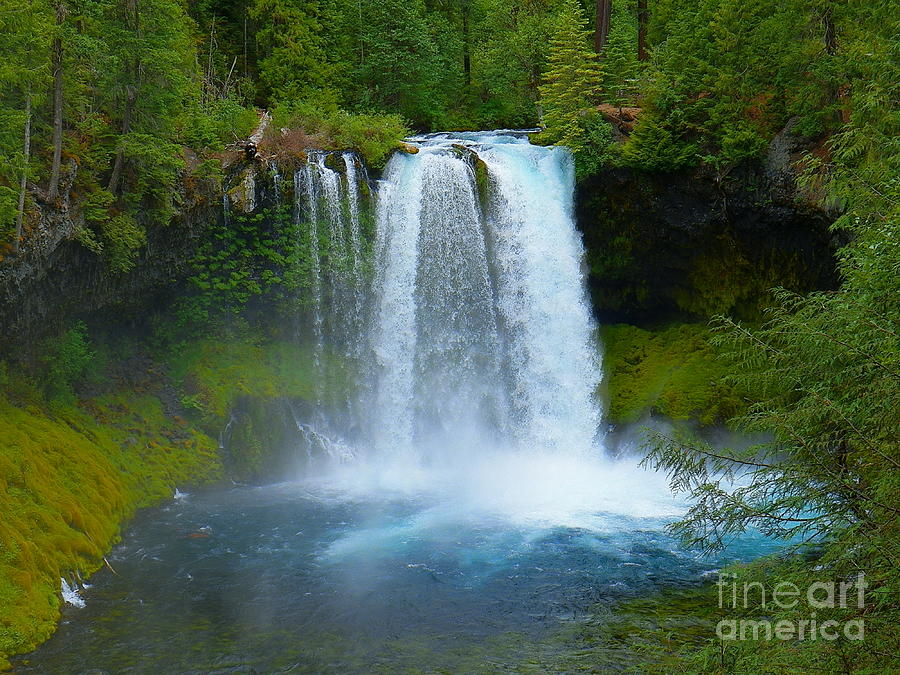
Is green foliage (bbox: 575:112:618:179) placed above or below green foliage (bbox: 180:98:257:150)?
below

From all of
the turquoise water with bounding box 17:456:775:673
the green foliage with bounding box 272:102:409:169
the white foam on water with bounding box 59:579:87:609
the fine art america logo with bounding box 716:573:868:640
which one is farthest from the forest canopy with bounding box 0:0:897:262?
the fine art america logo with bounding box 716:573:868:640

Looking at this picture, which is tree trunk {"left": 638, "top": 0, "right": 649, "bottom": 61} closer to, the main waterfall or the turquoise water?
the main waterfall

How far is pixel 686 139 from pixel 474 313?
22.0 ft

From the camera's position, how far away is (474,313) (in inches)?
730

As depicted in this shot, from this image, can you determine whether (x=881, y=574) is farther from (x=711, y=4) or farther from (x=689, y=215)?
(x=711, y=4)

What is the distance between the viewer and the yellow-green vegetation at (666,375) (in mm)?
17828

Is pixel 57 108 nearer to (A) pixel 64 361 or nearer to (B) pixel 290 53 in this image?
(A) pixel 64 361

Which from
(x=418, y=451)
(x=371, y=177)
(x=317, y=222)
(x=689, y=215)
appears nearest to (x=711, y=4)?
(x=689, y=215)

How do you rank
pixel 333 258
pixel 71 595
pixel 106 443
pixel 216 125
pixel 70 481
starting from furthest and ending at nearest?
pixel 333 258 → pixel 216 125 → pixel 106 443 → pixel 70 481 → pixel 71 595

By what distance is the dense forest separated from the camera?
16.3 ft

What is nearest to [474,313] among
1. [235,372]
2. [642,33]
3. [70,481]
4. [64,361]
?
[235,372]

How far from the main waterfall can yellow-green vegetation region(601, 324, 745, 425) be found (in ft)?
2.86

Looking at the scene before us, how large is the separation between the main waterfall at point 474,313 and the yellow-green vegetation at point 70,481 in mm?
4796

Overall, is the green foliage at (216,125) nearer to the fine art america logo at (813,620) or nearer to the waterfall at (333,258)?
the waterfall at (333,258)
